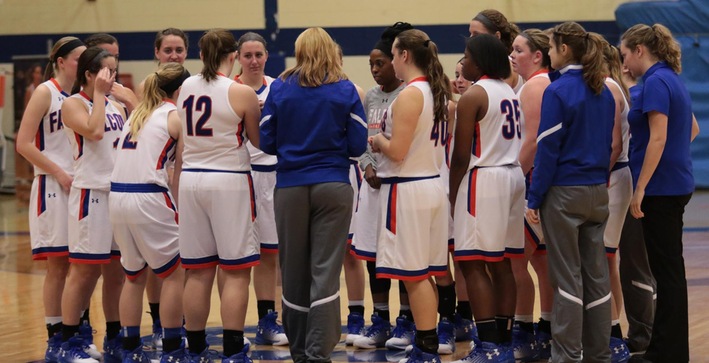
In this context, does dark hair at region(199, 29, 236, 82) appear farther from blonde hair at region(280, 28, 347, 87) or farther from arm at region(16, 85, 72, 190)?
arm at region(16, 85, 72, 190)

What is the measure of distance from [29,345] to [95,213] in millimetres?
1235

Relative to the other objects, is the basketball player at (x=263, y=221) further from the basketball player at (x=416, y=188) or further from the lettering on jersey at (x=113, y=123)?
the basketball player at (x=416, y=188)

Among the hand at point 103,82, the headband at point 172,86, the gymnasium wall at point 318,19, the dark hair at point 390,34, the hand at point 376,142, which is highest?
the gymnasium wall at point 318,19

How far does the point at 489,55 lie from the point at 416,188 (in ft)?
2.87

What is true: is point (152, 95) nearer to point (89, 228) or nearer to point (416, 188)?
point (89, 228)

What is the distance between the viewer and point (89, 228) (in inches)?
248

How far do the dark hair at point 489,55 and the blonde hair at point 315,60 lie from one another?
85 centimetres

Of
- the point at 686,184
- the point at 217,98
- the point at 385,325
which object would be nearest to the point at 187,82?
the point at 217,98

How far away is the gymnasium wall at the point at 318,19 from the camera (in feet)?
53.1

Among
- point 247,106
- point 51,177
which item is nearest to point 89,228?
point 51,177

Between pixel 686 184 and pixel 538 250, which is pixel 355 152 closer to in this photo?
pixel 538 250

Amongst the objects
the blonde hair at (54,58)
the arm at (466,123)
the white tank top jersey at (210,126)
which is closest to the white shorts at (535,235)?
the arm at (466,123)

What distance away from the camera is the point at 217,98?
579 centimetres

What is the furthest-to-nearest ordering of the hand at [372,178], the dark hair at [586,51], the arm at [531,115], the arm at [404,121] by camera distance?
the hand at [372,178] → the arm at [531,115] → the arm at [404,121] → the dark hair at [586,51]
